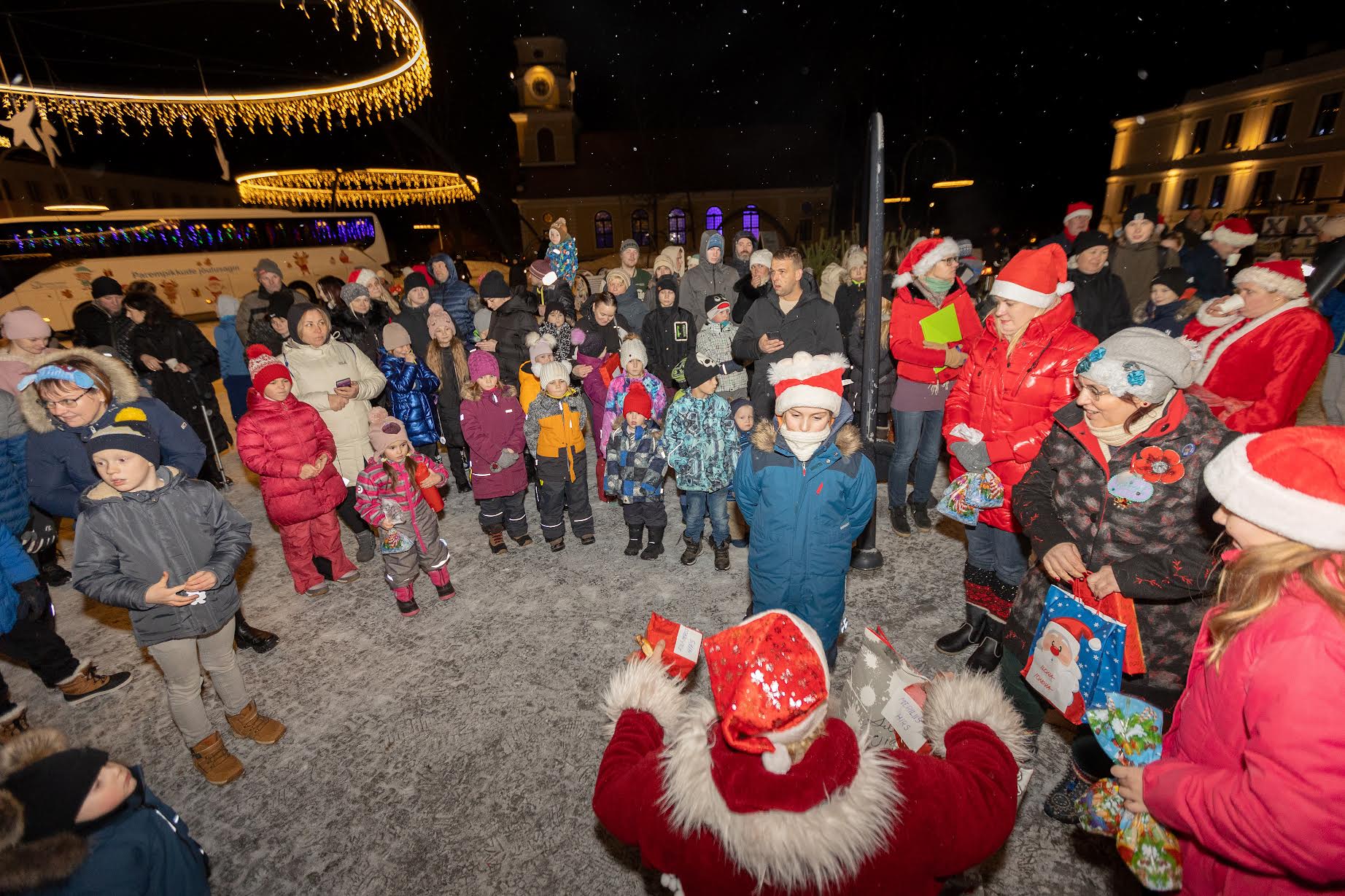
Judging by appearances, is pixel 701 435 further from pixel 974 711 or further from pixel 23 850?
pixel 23 850

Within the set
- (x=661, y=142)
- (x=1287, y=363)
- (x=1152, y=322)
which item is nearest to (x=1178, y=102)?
(x=661, y=142)

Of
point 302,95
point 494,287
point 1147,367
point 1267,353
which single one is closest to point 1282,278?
point 1267,353

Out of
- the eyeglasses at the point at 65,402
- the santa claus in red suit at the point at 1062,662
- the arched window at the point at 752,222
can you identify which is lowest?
the santa claus in red suit at the point at 1062,662

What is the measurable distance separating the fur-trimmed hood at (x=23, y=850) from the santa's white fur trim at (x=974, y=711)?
2422 millimetres

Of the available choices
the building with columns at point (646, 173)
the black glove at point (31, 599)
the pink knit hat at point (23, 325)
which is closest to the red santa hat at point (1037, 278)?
the black glove at point (31, 599)

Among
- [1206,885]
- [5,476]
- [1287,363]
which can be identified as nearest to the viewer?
[1206,885]

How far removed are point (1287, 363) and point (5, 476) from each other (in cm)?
730

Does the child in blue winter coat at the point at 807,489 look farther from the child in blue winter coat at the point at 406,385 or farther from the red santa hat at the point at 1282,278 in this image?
the child in blue winter coat at the point at 406,385

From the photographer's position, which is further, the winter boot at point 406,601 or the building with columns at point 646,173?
the building with columns at point 646,173

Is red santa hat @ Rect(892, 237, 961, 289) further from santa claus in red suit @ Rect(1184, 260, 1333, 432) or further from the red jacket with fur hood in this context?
the red jacket with fur hood

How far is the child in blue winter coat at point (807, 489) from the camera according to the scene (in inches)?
110

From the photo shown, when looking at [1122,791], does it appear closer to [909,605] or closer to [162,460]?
[909,605]

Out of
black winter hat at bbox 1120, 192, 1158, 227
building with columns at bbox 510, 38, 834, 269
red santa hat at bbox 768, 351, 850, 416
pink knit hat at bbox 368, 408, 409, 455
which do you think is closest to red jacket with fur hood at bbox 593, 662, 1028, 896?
red santa hat at bbox 768, 351, 850, 416

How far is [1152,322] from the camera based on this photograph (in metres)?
5.79
